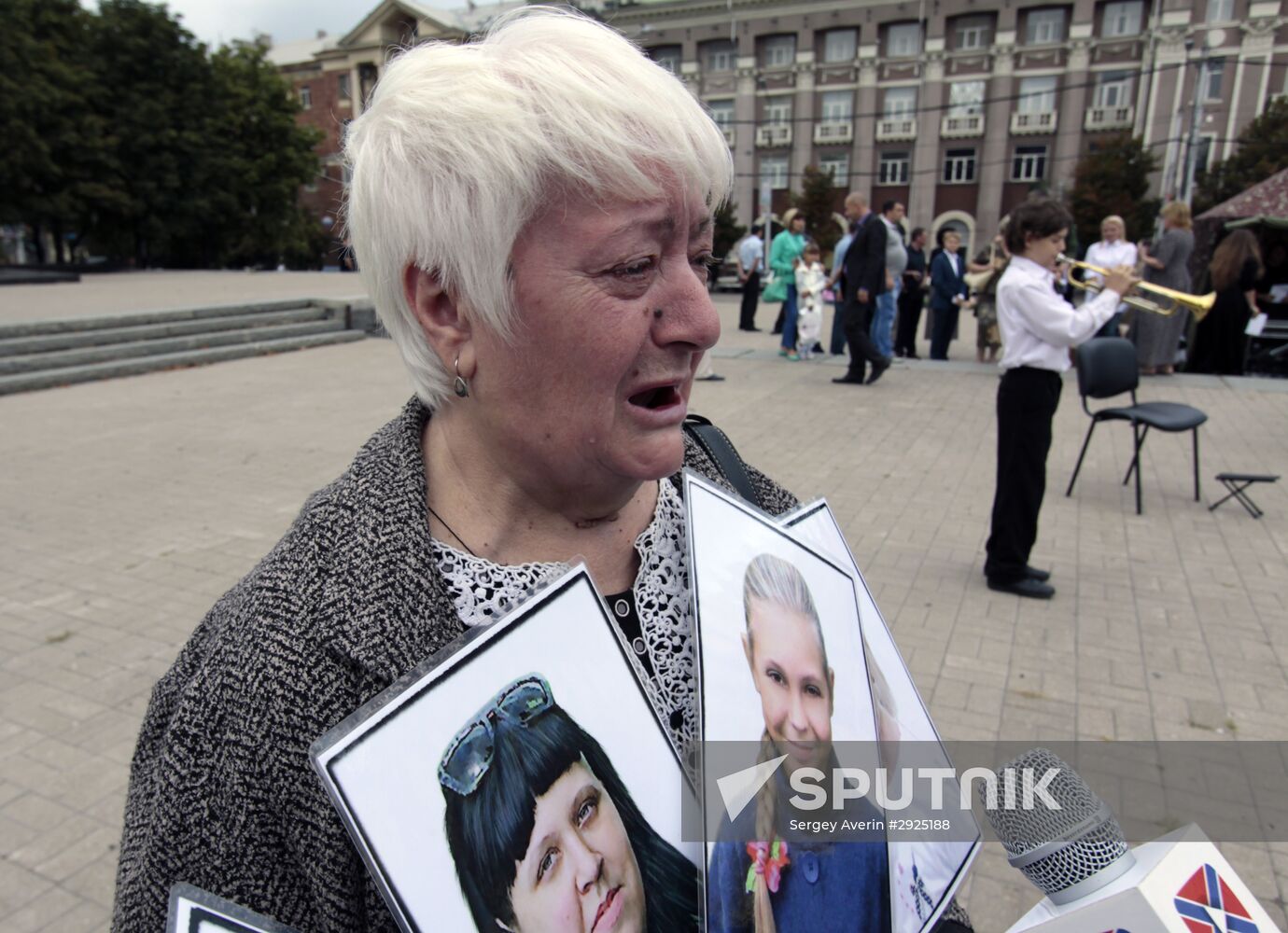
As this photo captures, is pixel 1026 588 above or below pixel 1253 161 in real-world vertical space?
below

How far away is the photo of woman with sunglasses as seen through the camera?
2.60 feet

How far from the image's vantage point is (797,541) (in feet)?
3.81

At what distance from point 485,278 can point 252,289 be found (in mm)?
18156

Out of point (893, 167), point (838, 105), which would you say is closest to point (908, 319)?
point (893, 167)

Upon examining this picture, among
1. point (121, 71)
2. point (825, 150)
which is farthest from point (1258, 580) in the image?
point (825, 150)

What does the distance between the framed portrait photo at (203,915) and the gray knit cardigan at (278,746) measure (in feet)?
0.46

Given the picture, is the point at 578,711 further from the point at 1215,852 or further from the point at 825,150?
the point at 825,150

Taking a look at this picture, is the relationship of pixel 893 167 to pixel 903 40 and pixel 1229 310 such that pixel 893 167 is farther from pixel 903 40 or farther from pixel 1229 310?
pixel 1229 310

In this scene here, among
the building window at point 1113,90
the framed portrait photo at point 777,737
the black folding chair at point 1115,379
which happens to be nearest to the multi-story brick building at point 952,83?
the building window at point 1113,90

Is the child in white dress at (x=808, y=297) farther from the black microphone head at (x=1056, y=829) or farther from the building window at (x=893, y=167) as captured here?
the building window at (x=893, y=167)

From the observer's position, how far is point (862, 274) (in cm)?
896

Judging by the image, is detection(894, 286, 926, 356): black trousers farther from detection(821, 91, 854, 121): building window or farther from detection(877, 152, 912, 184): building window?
detection(821, 91, 854, 121): building window

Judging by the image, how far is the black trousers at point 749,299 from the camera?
13.8 metres

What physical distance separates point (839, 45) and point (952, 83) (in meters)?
6.75
